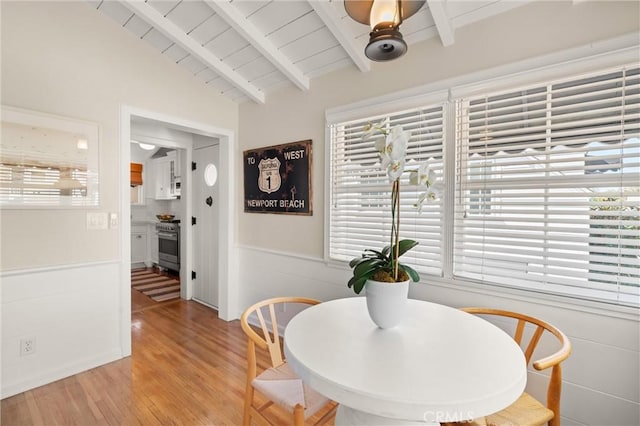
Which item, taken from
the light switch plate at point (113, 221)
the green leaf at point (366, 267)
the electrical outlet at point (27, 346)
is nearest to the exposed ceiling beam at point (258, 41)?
the light switch plate at point (113, 221)

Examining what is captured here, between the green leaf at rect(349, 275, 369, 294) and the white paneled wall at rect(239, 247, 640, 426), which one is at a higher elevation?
the green leaf at rect(349, 275, 369, 294)

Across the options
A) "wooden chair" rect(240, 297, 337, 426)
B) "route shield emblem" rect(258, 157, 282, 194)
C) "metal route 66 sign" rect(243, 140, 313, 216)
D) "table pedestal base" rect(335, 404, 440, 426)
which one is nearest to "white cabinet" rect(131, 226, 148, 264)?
"metal route 66 sign" rect(243, 140, 313, 216)

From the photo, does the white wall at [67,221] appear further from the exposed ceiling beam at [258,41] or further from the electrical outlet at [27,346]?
the exposed ceiling beam at [258,41]

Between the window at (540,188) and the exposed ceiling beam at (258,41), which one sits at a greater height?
the exposed ceiling beam at (258,41)

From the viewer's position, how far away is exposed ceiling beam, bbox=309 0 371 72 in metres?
1.96

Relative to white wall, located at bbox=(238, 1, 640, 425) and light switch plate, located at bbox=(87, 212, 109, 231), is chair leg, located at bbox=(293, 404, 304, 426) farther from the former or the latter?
light switch plate, located at bbox=(87, 212, 109, 231)

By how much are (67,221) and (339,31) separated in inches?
96.3

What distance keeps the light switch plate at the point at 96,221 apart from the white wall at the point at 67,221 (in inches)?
1.7

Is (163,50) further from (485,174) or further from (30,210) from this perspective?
(485,174)

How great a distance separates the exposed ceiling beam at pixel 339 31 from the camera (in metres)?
1.96

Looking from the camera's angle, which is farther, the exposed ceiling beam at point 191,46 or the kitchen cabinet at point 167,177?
the kitchen cabinet at point 167,177

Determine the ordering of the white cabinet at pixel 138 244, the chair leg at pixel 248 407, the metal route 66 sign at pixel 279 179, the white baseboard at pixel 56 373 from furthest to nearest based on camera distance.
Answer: the white cabinet at pixel 138 244 < the metal route 66 sign at pixel 279 179 < the white baseboard at pixel 56 373 < the chair leg at pixel 248 407

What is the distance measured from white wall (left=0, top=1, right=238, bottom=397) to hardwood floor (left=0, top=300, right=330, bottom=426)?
207 mm

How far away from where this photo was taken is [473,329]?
133 centimetres
